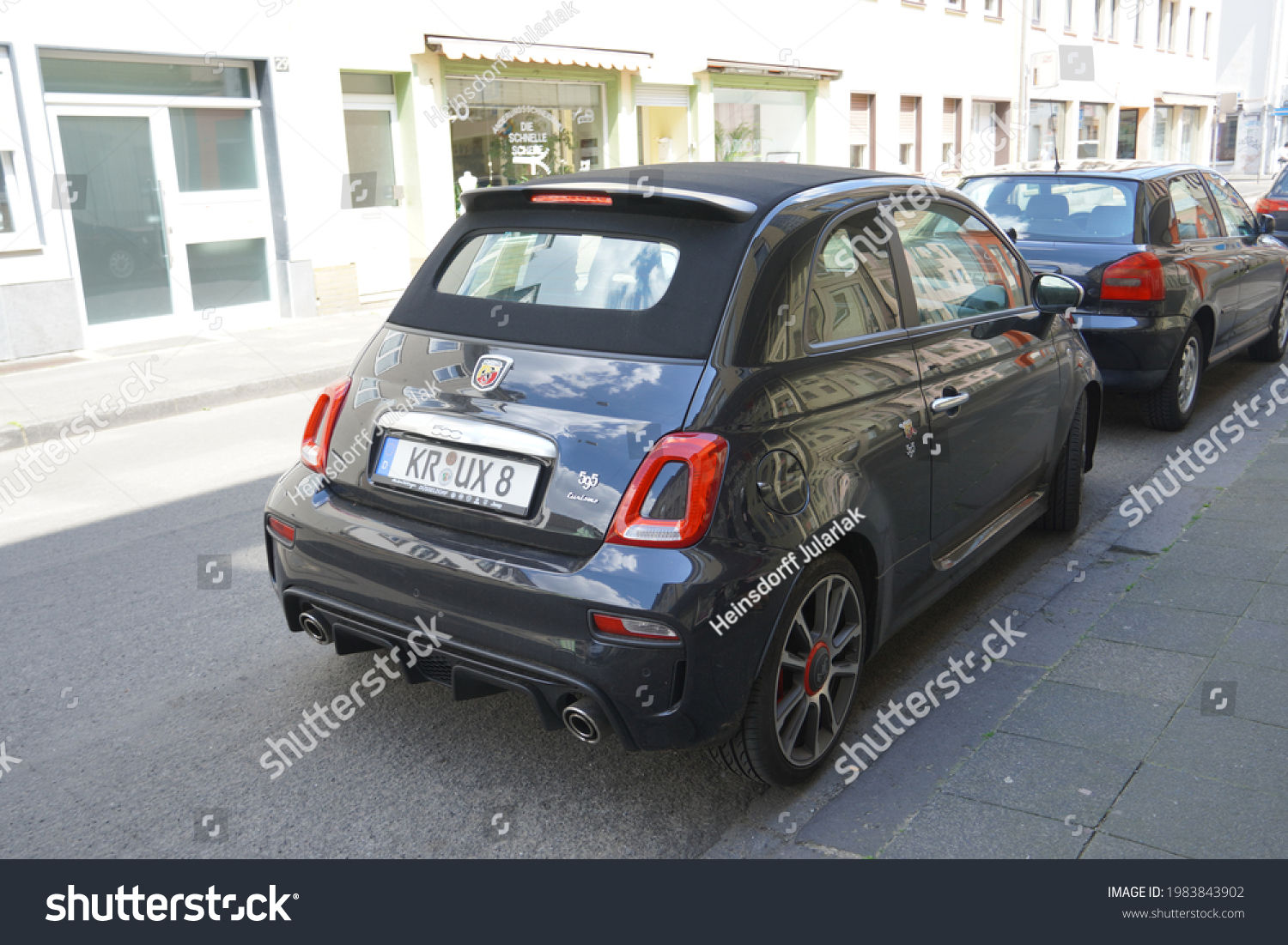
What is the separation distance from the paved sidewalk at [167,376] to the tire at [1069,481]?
686cm

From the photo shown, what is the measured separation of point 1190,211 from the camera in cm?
793

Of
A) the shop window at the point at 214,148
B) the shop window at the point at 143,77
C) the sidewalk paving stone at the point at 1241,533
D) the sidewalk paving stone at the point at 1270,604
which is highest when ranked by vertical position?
the shop window at the point at 143,77

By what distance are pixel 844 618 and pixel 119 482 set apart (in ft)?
17.0

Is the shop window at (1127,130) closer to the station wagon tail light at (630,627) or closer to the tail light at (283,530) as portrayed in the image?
the tail light at (283,530)

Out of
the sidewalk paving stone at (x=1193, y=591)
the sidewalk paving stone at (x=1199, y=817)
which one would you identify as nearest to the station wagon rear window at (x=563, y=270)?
the sidewalk paving stone at (x=1199, y=817)

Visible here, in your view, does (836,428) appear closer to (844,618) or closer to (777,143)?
(844,618)

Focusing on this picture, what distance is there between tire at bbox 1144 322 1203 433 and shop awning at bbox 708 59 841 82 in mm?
13088

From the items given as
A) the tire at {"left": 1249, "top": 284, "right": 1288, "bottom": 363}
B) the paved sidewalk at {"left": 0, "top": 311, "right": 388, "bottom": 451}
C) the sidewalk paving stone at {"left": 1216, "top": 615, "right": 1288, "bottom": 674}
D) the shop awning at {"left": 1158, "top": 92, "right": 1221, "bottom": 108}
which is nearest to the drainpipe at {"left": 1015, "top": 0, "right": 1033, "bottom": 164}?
the shop awning at {"left": 1158, "top": 92, "right": 1221, "bottom": 108}

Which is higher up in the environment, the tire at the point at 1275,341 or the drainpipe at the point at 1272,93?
the drainpipe at the point at 1272,93

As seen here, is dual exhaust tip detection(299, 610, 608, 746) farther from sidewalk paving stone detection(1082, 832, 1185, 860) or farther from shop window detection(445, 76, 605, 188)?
shop window detection(445, 76, 605, 188)

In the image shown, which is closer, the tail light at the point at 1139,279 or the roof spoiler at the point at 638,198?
the roof spoiler at the point at 638,198

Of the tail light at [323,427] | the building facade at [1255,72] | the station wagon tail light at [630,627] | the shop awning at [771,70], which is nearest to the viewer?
the station wagon tail light at [630,627]

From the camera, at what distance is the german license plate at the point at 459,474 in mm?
3049
